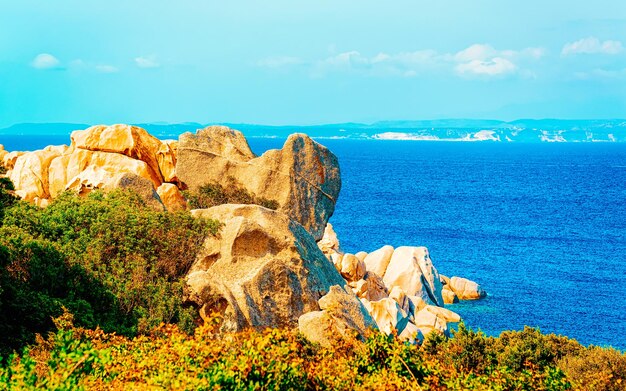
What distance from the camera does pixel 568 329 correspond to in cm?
5059

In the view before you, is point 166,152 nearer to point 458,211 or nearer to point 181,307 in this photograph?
point 181,307

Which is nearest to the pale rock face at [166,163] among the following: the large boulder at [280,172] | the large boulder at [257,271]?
the large boulder at [280,172]

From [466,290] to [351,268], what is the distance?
16599 millimetres

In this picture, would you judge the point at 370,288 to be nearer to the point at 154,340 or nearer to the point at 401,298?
the point at 401,298

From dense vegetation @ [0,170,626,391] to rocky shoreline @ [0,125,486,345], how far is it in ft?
4.87

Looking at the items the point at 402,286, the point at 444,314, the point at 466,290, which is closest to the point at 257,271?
the point at 402,286

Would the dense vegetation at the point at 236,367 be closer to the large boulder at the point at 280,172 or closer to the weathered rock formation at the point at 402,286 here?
the weathered rock formation at the point at 402,286

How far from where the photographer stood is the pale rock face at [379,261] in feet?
181

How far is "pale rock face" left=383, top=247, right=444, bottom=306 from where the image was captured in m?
52.3

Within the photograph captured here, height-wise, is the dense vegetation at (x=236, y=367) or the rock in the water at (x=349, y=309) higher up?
the dense vegetation at (x=236, y=367)

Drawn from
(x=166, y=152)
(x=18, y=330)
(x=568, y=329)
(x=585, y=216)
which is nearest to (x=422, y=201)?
(x=585, y=216)

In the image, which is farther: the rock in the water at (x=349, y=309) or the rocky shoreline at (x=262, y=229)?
the rocky shoreline at (x=262, y=229)

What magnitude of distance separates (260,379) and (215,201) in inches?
1093

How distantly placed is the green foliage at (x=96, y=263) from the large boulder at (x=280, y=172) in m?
9.21
